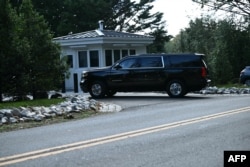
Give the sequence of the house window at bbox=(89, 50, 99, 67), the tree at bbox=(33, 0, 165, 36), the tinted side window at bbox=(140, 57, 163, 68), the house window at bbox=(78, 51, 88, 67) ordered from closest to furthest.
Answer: the tinted side window at bbox=(140, 57, 163, 68), the house window at bbox=(89, 50, 99, 67), the house window at bbox=(78, 51, 88, 67), the tree at bbox=(33, 0, 165, 36)

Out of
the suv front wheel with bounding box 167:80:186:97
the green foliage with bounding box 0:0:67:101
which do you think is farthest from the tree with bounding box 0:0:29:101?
the suv front wheel with bounding box 167:80:186:97

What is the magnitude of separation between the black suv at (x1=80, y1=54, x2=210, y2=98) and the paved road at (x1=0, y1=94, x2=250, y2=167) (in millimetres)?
6768

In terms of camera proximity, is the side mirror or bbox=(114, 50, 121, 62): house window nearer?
the side mirror

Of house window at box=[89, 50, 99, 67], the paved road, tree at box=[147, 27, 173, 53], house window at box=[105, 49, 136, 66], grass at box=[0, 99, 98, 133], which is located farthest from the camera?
tree at box=[147, 27, 173, 53]

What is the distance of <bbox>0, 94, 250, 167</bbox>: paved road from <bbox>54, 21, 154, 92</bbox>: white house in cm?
1494

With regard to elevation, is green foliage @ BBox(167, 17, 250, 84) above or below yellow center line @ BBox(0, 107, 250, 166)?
above

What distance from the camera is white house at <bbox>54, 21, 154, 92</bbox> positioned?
88.9 feet

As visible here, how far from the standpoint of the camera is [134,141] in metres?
8.36

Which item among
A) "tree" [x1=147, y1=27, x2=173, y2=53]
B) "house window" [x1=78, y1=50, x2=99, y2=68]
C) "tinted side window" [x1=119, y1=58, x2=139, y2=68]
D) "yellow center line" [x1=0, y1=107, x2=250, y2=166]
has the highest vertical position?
"tree" [x1=147, y1=27, x2=173, y2=53]

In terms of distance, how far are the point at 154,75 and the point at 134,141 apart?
1133 centimetres

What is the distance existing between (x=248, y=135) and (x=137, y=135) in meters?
2.13

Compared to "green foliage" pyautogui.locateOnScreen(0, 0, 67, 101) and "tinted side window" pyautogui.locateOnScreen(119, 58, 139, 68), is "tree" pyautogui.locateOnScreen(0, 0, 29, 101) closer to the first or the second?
"green foliage" pyautogui.locateOnScreen(0, 0, 67, 101)

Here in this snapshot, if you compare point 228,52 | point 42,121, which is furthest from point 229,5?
point 42,121

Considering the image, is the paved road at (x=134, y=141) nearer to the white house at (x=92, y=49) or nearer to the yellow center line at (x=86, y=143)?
the yellow center line at (x=86, y=143)
